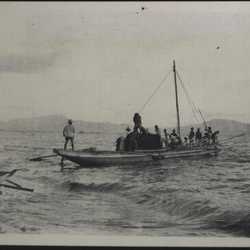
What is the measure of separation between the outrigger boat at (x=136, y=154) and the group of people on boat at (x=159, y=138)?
0.01 meters

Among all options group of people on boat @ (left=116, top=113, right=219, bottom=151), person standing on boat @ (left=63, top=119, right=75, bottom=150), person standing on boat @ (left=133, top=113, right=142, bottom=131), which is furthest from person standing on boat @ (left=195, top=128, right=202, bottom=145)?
person standing on boat @ (left=63, top=119, right=75, bottom=150)

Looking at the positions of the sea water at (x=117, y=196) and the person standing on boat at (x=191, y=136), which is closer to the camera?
the sea water at (x=117, y=196)

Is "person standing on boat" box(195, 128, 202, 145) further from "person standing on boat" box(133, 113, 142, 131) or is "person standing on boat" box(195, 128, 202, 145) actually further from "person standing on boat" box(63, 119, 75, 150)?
"person standing on boat" box(63, 119, 75, 150)

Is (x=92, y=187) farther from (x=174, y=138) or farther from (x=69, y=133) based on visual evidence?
(x=174, y=138)

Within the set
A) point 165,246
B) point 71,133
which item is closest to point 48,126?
point 71,133

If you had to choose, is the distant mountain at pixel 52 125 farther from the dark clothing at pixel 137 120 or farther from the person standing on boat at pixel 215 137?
the person standing on boat at pixel 215 137

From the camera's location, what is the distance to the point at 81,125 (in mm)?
1570

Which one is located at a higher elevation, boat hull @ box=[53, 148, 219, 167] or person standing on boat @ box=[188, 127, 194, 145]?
person standing on boat @ box=[188, 127, 194, 145]

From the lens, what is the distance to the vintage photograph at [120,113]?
154 cm

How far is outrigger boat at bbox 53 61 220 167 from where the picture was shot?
1602 mm

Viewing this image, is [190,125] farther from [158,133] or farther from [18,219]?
[18,219]

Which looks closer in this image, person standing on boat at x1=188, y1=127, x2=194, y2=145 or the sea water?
the sea water

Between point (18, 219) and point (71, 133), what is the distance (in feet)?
0.94

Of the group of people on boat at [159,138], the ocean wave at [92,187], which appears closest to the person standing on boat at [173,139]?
the group of people on boat at [159,138]
